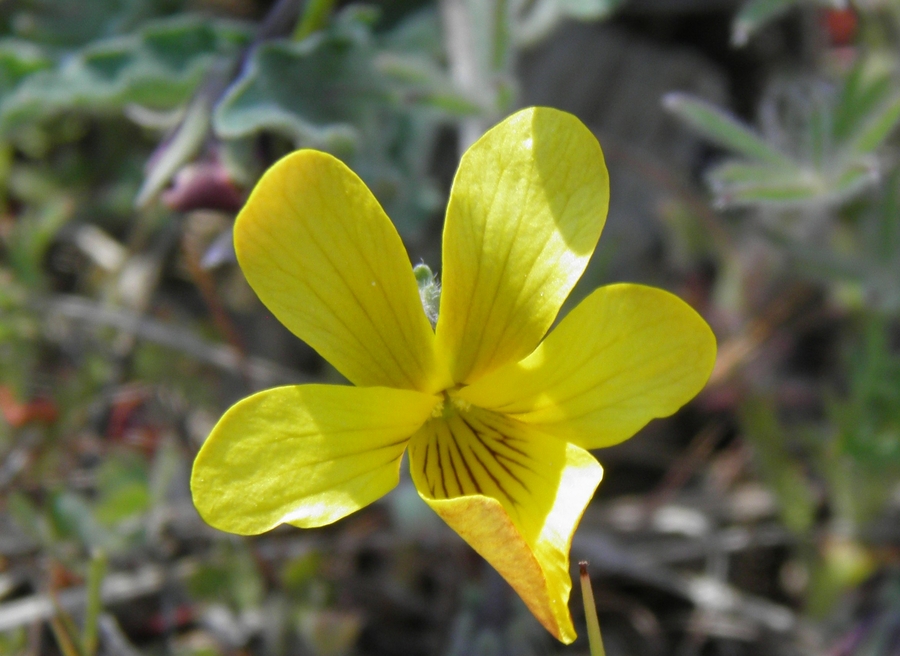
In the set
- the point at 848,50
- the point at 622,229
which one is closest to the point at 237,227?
the point at 622,229

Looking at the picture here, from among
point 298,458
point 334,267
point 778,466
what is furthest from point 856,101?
point 298,458

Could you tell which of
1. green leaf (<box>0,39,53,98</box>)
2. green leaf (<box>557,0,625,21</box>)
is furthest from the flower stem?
green leaf (<box>0,39,53,98</box>)

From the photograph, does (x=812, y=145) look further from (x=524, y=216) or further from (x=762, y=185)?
(x=524, y=216)

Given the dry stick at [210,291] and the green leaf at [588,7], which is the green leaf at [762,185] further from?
the dry stick at [210,291]

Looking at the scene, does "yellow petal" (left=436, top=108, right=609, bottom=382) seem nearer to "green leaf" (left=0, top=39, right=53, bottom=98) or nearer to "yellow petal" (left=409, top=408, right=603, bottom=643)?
"yellow petal" (left=409, top=408, right=603, bottom=643)

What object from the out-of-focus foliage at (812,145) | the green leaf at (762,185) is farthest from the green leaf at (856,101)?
the green leaf at (762,185)
